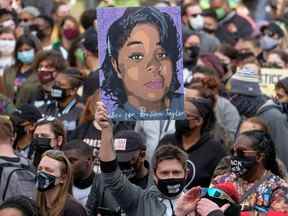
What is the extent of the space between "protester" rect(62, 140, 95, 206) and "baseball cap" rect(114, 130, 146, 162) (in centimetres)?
25

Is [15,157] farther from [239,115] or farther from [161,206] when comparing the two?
[239,115]

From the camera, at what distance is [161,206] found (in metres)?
7.52

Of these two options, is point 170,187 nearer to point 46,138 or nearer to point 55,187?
point 55,187

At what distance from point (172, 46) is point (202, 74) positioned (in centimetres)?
384

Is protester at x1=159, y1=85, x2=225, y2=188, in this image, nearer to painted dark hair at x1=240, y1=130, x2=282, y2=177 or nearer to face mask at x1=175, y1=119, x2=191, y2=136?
face mask at x1=175, y1=119, x2=191, y2=136

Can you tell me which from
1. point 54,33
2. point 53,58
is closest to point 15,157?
point 53,58

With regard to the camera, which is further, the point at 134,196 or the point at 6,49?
the point at 6,49

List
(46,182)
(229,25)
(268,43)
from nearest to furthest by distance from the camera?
1. (46,182)
2. (268,43)
3. (229,25)

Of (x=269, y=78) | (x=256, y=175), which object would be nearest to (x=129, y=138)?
(x=256, y=175)

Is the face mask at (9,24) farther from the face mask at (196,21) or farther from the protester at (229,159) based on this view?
the protester at (229,159)

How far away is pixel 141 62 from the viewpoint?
7.77 m

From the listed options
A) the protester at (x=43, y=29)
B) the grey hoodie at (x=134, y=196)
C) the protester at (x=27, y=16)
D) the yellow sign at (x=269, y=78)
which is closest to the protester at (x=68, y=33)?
the protester at (x=43, y=29)

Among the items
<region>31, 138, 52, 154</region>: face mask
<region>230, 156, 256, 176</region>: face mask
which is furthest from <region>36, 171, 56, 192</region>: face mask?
<region>31, 138, 52, 154</region>: face mask

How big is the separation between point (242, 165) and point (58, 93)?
332cm
